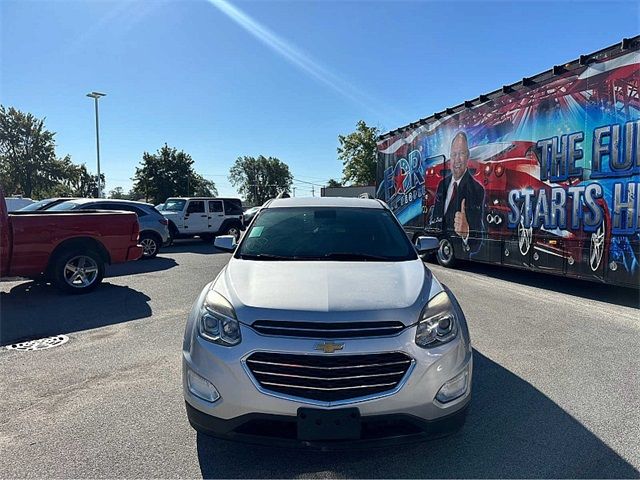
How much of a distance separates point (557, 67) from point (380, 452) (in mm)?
7678

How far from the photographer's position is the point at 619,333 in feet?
18.4

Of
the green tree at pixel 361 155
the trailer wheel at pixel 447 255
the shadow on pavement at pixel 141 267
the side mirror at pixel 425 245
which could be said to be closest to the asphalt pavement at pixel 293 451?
the side mirror at pixel 425 245

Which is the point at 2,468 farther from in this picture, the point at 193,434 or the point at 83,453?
the point at 193,434

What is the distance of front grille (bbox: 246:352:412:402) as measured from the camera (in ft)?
8.27

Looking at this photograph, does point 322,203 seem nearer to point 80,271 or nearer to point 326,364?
point 326,364

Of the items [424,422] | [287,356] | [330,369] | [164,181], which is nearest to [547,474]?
[424,422]

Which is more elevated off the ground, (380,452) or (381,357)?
(381,357)

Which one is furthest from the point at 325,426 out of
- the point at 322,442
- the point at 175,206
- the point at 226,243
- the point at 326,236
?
the point at 175,206

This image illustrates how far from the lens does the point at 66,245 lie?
25.3ft

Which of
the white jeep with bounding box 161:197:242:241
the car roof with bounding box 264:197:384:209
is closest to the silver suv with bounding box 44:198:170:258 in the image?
the white jeep with bounding box 161:197:242:241

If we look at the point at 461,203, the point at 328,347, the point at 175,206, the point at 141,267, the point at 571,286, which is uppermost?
the point at 175,206

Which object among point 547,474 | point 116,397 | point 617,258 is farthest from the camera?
point 617,258

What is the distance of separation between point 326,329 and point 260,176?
4431 inches

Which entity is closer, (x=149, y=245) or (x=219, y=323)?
(x=219, y=323)
